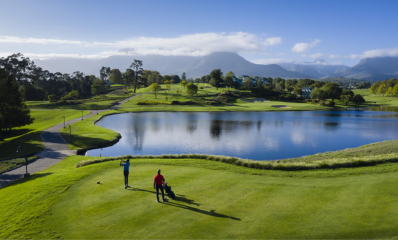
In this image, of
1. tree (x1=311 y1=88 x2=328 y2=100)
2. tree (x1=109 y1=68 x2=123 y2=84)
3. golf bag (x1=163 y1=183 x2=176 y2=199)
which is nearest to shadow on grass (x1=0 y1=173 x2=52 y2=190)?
golf bag (x1=163 y1=183 x2=176 y2=199)

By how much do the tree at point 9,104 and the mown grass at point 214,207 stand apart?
38238 millimetres

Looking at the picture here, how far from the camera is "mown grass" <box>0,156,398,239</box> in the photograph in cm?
1104

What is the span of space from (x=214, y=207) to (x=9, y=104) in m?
55.6

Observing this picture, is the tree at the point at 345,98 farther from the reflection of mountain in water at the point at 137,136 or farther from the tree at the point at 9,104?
the tree at the point at 9,104

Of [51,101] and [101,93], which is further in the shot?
[101,93]

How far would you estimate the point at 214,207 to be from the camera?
44.4 ft

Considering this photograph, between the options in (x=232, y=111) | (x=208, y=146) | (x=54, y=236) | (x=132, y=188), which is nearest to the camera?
(x=54, y=236)

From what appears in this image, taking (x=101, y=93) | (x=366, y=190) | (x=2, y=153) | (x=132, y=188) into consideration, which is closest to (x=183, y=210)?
(x=132, y=188)

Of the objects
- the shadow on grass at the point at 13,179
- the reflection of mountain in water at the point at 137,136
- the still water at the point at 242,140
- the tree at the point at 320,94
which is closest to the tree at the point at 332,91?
the tree at the point at 320,94

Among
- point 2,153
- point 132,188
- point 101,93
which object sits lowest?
point 2,153

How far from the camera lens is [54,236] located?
11344 millimetres

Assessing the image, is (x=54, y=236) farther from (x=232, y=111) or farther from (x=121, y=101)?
(x=121, y=101)

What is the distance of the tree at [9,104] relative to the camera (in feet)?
158

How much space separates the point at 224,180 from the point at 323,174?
853 cm
